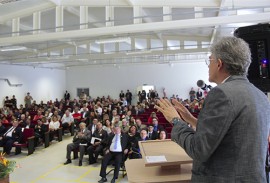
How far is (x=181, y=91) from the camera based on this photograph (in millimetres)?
20047

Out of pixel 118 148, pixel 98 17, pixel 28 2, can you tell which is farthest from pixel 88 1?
pixel 118 148

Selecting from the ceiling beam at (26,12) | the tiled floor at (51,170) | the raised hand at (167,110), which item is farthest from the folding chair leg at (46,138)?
the raised hand at (167,110)

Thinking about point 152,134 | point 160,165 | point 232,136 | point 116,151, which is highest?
point 232,136

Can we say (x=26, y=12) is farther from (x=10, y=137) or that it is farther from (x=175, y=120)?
(x=175, y=120)

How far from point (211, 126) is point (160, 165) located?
518 mm

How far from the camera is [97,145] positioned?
22.7 feet

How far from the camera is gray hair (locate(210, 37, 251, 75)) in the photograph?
3.51 feet

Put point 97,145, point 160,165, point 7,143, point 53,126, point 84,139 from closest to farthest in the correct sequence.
Answer: point 160,165
point 97,145
point 84,139
point 7,143
point 53,126

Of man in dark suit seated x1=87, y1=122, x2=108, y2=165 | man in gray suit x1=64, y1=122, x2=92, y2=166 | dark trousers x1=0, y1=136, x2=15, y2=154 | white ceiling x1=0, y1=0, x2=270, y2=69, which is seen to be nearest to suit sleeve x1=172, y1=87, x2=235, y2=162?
white ceiling x1=0, y1=0, x2=270, y2=69

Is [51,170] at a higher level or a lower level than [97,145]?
lower

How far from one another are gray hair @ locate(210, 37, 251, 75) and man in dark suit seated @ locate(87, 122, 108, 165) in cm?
605

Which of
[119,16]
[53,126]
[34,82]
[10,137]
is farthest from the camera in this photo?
[34,82]

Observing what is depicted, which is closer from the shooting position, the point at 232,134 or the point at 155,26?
the point at 232,134

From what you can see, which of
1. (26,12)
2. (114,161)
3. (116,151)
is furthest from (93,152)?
(26,12)
